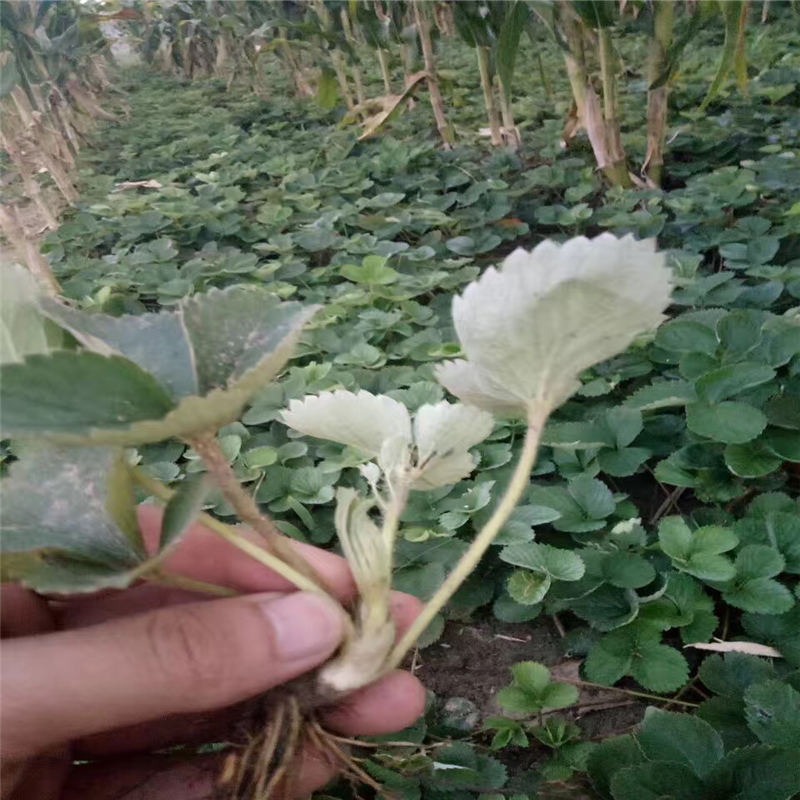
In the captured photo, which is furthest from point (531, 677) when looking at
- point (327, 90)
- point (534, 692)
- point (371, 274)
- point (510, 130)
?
point (327, 90)

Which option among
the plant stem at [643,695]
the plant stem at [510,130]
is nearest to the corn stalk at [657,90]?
the plant stem at [510,130]

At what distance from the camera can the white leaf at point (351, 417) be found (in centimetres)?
64

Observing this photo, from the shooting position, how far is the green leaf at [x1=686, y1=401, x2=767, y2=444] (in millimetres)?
983

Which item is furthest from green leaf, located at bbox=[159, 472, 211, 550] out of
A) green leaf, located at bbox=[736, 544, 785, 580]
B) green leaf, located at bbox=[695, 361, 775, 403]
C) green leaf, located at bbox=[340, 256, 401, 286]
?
green leaf, located at bbox=[340, 256, 401, 286]

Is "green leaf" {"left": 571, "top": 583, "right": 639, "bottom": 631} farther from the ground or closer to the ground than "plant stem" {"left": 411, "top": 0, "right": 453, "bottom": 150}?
closer to the ground

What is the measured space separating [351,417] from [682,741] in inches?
16.7

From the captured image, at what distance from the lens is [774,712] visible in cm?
73

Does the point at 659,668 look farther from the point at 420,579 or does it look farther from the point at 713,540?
the point at 420,579

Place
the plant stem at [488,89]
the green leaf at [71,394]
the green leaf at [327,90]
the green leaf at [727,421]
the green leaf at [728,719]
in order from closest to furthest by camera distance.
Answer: the green leaf at [71,394], the green leaf at [728,719], the green leaf at [727,421], the plant stem at [488,89], the green leaf at [327,90]

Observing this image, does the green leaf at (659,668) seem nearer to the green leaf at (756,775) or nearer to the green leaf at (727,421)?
the green leaf at (756,775)

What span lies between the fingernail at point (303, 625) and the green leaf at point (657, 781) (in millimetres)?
295

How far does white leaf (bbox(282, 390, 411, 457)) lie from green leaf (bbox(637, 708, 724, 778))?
36 centimetres

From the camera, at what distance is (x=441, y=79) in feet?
10.2

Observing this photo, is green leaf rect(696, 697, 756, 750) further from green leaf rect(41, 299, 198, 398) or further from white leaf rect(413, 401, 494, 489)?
green leaf rect(41, 299, 198, 398)
